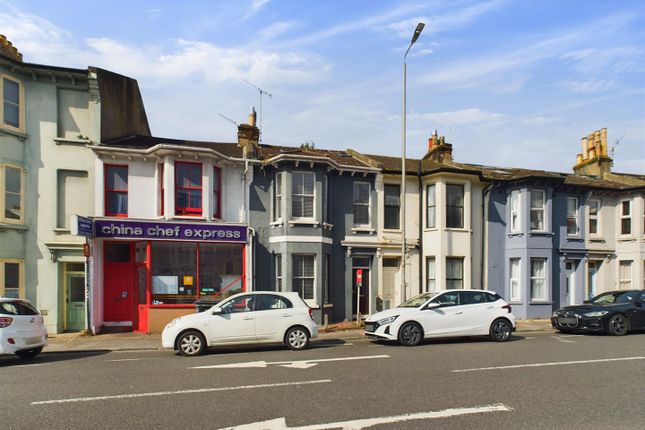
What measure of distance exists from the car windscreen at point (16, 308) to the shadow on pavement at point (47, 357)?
1.12 metres

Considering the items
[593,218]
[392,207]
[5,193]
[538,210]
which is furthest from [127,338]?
[593,218]

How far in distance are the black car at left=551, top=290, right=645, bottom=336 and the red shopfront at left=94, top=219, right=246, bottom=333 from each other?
11003 mm

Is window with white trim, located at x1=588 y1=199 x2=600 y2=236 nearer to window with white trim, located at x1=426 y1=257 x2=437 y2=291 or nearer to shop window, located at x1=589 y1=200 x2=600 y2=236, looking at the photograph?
shop window, located at x1=589 y1=200 x2=600 y2=236

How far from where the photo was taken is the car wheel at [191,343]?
1159cm

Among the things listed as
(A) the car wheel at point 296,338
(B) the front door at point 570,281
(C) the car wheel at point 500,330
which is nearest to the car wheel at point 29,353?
(A) the car wheel at point 296,338

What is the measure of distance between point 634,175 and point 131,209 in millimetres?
25340

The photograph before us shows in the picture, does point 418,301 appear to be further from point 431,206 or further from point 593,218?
point 593,218

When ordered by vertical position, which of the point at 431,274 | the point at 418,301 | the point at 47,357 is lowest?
the point at 47,357

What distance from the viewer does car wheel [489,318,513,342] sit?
13641 millimetres

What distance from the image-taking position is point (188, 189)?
17141mm

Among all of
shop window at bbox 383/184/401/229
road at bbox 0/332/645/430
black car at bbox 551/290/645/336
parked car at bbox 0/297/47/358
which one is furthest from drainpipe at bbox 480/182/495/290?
parked car at bbox 0/297/47/358

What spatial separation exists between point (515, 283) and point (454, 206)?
14.5 feet

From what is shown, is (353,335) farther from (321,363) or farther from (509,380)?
(509,380)

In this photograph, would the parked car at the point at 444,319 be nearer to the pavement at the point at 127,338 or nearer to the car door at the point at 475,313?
the car door at the point at 475,313
